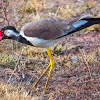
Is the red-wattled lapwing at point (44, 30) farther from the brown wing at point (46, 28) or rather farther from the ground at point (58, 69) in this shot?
the ground at point (58, 69)

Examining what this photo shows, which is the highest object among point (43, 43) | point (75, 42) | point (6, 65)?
point (43, 43)

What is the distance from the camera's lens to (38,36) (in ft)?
12.6

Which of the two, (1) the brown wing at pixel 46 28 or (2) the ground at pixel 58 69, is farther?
(1) the brown wing at pixel 46 28

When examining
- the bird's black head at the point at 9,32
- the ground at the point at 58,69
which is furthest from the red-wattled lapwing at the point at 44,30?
the ground at the point at 58,69

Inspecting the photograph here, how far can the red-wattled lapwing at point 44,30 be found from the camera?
12.6ft

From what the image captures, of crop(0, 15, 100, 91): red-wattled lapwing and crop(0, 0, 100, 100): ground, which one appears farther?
crop(0, 15, 100, 91): red-wattled lapwing

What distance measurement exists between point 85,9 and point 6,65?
160 inches

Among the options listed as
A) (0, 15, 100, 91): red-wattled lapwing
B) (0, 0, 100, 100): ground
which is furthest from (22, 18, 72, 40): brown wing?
(0, 0, 100, 100): ground

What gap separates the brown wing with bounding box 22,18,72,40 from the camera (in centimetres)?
384

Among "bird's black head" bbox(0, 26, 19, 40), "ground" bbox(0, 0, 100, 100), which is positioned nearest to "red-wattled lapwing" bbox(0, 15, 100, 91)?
"bird's black head" bbox(0, 26, 19, 40)

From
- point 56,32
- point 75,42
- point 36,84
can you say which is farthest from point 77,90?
point 75,42

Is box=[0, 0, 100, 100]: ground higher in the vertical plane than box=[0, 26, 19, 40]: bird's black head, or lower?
lower

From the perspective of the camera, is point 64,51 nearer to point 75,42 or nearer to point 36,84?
point 75,42

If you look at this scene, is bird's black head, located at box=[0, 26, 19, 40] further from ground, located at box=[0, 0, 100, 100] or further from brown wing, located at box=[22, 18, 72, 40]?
ground, located at box=[0, 0, 100, 100]
